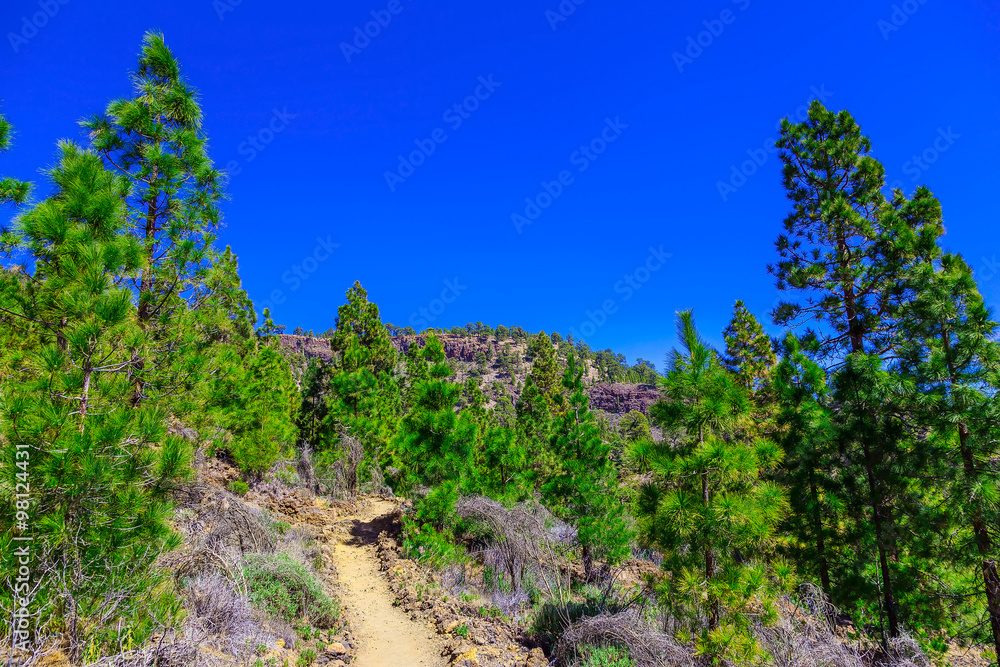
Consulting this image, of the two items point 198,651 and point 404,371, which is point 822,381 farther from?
point 404,371

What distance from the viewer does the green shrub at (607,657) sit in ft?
17.4

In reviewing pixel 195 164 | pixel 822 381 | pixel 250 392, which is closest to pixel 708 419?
pixel 822 381

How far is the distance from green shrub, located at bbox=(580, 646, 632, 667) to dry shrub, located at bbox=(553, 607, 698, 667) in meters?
0.09

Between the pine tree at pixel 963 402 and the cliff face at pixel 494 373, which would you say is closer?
the pine tree at pixel 963 402

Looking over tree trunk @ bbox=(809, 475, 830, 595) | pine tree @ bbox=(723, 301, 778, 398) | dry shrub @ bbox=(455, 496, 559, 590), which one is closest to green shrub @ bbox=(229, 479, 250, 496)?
dry shrub @ bbox=(455, 496, 559, 590)

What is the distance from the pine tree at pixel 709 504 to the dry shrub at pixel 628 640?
1.72ft

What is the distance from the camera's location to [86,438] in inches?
130

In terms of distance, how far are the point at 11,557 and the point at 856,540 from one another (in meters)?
11.2

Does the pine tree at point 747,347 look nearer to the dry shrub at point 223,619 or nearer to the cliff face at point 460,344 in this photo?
the dry shrub at point 223,619

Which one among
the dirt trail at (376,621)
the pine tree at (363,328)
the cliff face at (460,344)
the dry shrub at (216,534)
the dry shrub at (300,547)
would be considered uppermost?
the cliff face at (460,344)

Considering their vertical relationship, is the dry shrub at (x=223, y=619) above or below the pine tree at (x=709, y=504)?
below

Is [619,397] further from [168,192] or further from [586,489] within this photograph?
[168,192]

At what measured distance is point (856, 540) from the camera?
7.82m

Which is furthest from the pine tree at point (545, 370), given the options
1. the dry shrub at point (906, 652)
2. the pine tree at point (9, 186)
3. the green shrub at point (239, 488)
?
the pine tree at point (9, 186)
